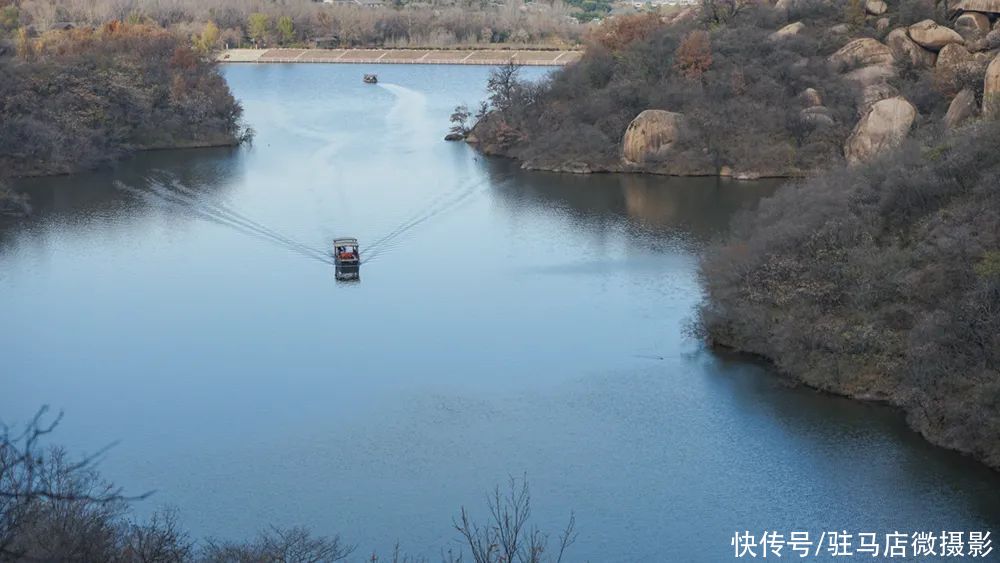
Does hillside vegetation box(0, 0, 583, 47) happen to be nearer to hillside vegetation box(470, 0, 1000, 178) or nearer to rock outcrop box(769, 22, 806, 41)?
hillside vegetation box(470, 0, 1000, 178)

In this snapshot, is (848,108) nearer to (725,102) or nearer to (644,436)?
(725,102)

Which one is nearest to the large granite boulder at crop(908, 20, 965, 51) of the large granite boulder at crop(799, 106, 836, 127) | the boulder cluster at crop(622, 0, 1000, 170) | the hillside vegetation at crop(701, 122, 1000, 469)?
the boulder cluster at crop(622, 0, 1000, 170)

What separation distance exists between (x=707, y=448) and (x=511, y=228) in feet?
60.8

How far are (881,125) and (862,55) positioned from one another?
697 centimetres

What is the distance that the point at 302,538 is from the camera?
59.6 ft

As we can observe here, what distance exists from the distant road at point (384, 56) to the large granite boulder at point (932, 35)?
45081 millimetres

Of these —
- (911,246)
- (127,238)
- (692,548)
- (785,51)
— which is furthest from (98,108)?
(692,548)

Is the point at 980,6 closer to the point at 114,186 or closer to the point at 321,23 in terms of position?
the point at 114,186

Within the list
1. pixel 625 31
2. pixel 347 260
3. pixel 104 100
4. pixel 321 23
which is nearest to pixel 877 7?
pixel 625 31

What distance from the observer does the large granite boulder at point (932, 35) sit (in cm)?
5041

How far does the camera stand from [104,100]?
5616 cm

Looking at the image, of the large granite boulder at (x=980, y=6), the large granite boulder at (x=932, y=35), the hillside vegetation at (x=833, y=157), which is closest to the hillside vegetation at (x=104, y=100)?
the hillside vegetation at (x=833, y=157)

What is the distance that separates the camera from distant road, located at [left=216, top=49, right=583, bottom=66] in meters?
96.1

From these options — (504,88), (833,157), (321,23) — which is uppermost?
(321,23)
